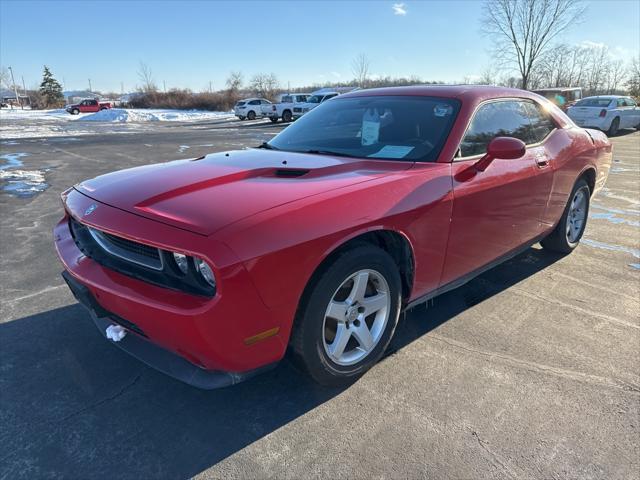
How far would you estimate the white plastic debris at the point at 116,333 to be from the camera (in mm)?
2355

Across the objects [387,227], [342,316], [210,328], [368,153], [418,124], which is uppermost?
[418,124]

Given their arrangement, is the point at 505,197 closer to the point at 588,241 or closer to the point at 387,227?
the point at 387,227

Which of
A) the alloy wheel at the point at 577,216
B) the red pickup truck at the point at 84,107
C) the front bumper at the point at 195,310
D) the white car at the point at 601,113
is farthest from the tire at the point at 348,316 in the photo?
the red pickup truck at the point at 84,107

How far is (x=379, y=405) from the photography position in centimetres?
243

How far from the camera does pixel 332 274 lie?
2215 mm

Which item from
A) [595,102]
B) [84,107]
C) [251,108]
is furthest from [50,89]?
[595,102]

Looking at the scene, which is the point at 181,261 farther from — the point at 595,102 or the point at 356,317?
the point at 595,102

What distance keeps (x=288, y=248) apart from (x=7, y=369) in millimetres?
1960

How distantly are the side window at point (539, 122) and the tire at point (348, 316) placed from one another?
2.14 meters

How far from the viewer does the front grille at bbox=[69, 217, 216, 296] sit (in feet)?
6.50

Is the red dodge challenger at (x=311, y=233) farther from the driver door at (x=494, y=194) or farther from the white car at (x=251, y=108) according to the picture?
the white car at (x=251, y=108)

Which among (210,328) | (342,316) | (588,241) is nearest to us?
(210,328)

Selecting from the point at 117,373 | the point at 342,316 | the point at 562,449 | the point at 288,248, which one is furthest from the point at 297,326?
the point at 562,449

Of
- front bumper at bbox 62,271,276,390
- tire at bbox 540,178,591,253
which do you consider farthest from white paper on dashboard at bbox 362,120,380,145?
tire at bbox 540,178,591,253
